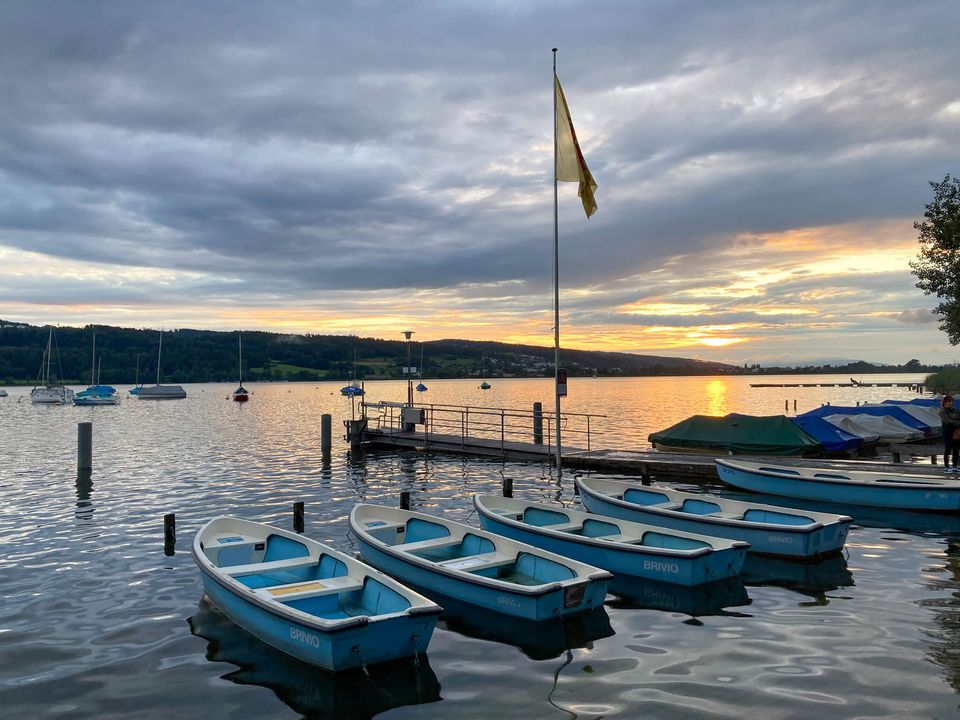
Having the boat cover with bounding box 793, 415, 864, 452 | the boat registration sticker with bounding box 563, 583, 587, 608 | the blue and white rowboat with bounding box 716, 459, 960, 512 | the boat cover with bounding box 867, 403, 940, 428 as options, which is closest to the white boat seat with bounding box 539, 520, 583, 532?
the boat registration sticker with bounding box 563, 583, 587, 608

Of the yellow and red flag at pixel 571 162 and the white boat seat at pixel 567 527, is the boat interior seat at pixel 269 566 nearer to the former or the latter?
the white boat seat at pixel 567 527

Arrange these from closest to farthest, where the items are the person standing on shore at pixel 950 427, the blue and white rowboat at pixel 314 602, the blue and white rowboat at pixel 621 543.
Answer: the blue and white rowboat at pixel 314 602 < the blue and white rowboat at pixel 621 543 < the person standing on shore at pixel 950 427

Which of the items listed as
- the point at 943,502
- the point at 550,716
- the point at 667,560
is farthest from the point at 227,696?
the point at 943,502

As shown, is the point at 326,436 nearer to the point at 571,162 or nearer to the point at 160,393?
the point at 571,162

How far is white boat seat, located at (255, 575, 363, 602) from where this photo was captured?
411 inches

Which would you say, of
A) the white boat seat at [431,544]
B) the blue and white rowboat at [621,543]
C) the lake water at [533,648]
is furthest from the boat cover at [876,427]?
the white boat seat at [431,544]

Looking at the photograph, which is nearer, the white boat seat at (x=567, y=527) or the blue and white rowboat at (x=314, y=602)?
the blue and white rowboat at (x=314, y=602)

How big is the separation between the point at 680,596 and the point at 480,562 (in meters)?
3.80

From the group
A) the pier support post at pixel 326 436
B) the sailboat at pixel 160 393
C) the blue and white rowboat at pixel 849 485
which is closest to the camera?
the blue and white rowboat at pixel 849 485

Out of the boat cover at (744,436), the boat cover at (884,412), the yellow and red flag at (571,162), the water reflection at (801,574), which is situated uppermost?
the yellow and red flag at (571,162)

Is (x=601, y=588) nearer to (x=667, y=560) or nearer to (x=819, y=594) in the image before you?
(x=667, y=560)

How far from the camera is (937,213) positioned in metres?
43.1

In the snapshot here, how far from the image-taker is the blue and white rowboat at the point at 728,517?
14.8 meters

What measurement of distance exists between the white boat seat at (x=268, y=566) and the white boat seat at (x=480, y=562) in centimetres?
241
